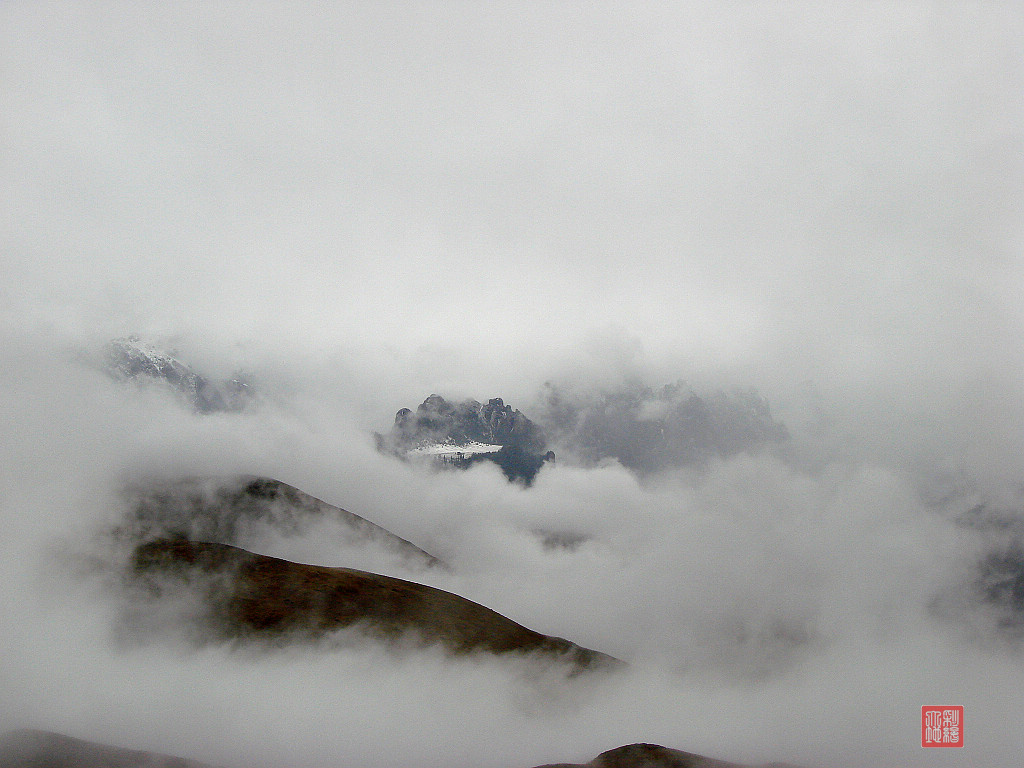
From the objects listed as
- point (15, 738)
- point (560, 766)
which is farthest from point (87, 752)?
point (560, 766)

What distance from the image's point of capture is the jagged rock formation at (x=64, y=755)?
159 metres

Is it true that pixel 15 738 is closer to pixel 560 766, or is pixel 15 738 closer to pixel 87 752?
pixel 87 752

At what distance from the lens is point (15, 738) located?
16588 cm

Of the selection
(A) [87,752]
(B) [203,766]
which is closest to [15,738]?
(A) [87,752]

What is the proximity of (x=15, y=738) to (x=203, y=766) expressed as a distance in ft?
142

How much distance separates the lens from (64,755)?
163 meters

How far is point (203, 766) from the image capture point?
564 feet

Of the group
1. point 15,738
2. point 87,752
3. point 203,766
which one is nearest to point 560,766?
point 203,766

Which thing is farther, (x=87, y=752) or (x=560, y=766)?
(x=560, y=766)

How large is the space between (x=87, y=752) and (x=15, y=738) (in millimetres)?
17194

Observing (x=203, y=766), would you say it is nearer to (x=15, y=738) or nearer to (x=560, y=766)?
(x=15, y=738)

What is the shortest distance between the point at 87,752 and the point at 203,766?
26354 mm

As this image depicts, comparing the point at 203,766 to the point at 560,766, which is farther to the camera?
the point at 560,766

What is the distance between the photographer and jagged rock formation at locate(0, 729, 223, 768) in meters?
159
